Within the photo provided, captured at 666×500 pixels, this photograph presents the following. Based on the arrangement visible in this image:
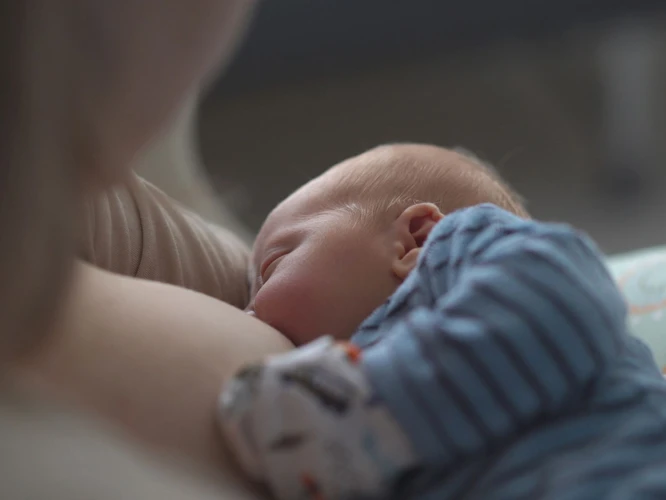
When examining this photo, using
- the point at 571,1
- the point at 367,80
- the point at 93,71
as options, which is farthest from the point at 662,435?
the point at 571,1

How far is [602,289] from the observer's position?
1.74ft

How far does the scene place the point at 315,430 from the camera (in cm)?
45

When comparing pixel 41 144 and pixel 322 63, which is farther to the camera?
pixel 322 63

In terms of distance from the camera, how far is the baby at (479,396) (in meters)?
0.45

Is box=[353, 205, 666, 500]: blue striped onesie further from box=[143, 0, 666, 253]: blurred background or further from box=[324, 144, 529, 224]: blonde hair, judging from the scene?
box=[143, 0, 666, 253]: blurred background

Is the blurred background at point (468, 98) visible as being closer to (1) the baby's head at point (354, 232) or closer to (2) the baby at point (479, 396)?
(1) the baby's head at point (354, 232)

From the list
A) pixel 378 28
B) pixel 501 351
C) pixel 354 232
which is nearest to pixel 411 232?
pixel 354 232

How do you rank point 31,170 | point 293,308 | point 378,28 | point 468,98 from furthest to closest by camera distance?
point 378,28
point 468,98
point 293,308
point 31,170

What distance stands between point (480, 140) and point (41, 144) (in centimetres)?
219

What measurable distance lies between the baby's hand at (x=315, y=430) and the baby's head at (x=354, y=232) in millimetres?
214

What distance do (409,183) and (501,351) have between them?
32 centimetres

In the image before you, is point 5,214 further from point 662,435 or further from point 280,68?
point 280,68

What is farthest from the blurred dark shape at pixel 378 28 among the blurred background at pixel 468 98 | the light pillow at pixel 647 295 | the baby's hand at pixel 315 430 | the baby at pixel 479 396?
the baby's hand at pixel 315 430

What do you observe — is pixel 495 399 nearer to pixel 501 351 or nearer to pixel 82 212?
pixel 501 351
